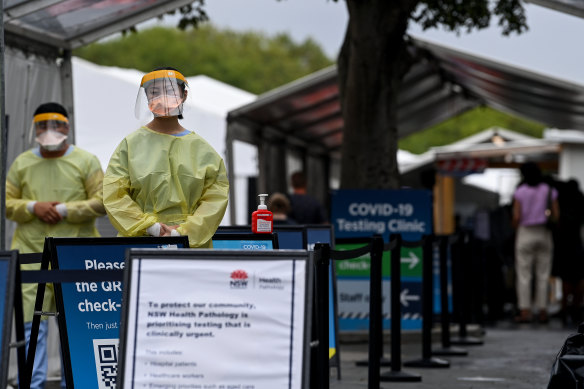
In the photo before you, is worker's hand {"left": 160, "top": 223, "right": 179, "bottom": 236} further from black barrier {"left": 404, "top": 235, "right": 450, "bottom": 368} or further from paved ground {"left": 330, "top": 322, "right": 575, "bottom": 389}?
black barrier {"left": 404, "top": 235, "right": 450, "bottom": 368}

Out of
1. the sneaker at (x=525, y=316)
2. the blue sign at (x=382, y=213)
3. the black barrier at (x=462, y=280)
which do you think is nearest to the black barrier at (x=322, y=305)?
the blue sign at (x=382, y=213)

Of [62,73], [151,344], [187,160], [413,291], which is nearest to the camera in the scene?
[151,344]

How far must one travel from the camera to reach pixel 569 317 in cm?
1844

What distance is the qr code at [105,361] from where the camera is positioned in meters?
6.72

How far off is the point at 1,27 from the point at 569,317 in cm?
1267

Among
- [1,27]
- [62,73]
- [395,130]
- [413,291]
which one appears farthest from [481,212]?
[1,27]

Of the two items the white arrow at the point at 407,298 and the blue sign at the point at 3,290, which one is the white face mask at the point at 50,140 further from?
the white arrow at the point at 407,298

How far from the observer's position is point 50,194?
28.9 ft

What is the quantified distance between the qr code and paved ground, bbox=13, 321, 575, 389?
9.98 ft

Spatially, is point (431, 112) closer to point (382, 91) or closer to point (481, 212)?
point (481, 212)

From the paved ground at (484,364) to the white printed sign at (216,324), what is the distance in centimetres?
417

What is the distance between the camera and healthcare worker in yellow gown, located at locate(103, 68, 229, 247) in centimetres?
686

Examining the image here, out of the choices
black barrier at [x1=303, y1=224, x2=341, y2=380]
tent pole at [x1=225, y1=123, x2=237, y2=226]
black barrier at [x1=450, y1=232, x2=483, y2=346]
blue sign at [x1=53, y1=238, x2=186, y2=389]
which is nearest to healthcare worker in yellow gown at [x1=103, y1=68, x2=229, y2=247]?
blue sign at [x1=53, y1=238, x2=186, y2=389]

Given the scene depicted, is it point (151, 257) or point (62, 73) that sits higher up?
point (62, 73)
